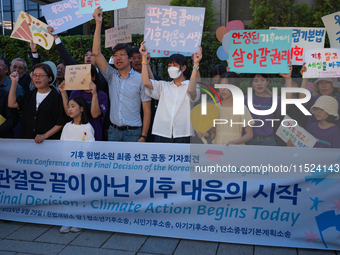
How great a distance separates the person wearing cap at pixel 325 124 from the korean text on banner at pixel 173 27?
1474 mm

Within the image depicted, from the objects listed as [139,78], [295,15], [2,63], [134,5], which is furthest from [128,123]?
[134,5]

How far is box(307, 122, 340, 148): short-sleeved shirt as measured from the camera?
3.31 metres

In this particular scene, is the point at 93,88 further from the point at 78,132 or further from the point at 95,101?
the point at 78,132

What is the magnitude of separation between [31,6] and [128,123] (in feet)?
87.8

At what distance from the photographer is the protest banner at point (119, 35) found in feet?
14.1

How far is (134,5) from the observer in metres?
9.34

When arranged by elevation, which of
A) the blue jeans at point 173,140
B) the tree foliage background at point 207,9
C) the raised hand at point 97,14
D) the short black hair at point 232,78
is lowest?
the blue jeans at point 173,140

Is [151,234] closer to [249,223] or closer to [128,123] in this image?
[249,223]

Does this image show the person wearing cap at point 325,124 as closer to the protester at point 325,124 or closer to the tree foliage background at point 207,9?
the protester at point 325,124

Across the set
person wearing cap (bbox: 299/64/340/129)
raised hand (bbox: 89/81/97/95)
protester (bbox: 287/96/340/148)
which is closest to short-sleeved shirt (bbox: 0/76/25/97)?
raised hand (bbox: 89/81/97/95)

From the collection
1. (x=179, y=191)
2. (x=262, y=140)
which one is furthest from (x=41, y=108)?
(x=262, y=140)

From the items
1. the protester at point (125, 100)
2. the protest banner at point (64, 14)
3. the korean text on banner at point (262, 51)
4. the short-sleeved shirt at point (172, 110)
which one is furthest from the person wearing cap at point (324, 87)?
the protest banner at point (64, 14)

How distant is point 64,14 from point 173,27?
4.71 feet

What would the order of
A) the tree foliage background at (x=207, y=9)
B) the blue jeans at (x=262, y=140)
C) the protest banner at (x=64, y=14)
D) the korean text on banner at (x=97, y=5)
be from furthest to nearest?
1. the tree foliage background at (x=207, y=9)
2. the protest banner at (x=64, y=14)
3. the korean text on banner at (x=97, y=5)
4. the blue jeans at (x=262, y=140)
